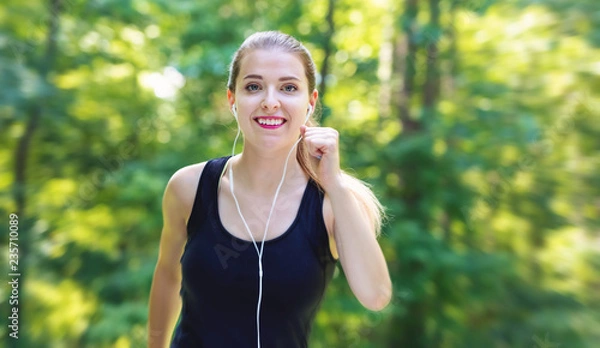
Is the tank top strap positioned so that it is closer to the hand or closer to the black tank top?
the black tank top

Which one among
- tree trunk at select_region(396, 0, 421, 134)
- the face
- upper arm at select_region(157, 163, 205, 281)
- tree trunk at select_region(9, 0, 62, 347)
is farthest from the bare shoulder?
tree trunk at select_region(396, 0, 421, 134)

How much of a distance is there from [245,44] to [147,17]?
4.72 m

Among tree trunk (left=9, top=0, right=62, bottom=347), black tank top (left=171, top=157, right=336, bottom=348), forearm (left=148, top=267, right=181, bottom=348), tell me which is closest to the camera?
black tank top (left=171, top=157, right=336, bottom=348)

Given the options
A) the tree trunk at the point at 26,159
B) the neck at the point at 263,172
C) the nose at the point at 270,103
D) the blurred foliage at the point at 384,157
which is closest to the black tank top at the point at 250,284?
the neck at the point at 263,172

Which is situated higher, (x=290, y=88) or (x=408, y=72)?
(x=408, y=72)

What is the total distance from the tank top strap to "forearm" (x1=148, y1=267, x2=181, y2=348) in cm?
20

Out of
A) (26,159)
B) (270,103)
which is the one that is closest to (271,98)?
(270,103)

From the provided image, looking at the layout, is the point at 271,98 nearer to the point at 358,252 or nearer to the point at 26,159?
the point at 358,252

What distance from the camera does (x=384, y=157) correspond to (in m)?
5.34

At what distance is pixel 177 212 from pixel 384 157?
13.9 feet

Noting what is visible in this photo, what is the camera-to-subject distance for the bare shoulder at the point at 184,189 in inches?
49.0

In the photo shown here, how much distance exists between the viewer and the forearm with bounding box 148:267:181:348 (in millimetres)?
1359

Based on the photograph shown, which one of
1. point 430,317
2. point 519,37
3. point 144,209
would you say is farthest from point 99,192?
point 519,37

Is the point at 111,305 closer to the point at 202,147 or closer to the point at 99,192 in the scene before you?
the point at 99,192
